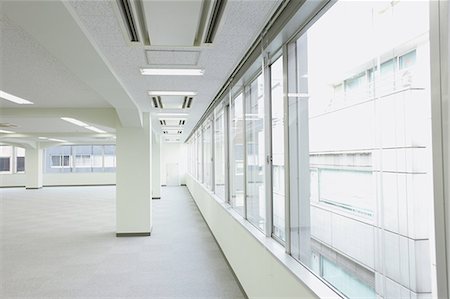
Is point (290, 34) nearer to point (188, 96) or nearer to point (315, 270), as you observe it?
point (315, 270)

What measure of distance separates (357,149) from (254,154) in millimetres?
2483

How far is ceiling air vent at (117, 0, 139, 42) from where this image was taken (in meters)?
2.22

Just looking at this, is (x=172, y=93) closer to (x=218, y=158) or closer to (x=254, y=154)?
(x=254, y=154)

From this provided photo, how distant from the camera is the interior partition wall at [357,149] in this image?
1.27m

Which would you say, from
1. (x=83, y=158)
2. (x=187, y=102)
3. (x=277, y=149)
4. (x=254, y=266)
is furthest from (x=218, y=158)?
(x=83, y=158)

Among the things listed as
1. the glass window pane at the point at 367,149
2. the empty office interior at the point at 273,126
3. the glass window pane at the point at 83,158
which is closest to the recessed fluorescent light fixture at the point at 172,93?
the empty office interior at the point at 273,126

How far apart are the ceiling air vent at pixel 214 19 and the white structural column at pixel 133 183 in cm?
460

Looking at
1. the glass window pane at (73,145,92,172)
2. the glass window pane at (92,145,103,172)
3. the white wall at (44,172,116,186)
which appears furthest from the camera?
the glass window pane at (92,145,103,172)

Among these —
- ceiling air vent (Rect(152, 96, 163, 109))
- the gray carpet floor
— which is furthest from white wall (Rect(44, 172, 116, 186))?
ceiling air vent (Rect(152, 96, 163, 109))

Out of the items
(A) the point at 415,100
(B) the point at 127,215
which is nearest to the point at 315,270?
(A) the point at 415,100

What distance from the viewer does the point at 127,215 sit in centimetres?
703

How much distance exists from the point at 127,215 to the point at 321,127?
224 inches

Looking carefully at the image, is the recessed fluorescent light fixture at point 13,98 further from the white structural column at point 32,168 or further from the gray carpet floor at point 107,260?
the white structural column at point 32,168

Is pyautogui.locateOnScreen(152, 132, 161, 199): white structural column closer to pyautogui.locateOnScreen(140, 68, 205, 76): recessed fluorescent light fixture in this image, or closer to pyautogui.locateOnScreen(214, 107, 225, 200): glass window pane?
pyautogui.locateOnScreen(214, 107, 225, 200): glass window pane
